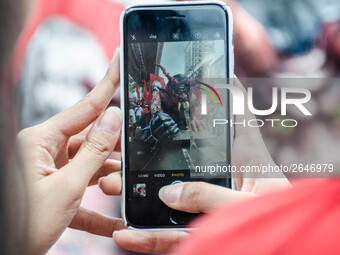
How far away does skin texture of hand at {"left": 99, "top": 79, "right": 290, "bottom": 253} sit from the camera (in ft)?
1.15

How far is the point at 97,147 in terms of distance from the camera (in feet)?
1.25

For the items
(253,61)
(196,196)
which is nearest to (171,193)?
(196,196)

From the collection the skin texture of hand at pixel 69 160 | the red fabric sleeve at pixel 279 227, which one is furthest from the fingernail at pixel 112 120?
the red fabric sleeve at pixel 279 227

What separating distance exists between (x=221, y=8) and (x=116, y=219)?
24 centimetres

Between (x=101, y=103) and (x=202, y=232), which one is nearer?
(x=202, y=232)

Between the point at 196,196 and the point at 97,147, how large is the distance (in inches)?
4.4

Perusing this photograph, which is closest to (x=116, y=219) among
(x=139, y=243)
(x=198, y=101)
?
(x=139, y=243)

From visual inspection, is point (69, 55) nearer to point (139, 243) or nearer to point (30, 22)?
point (30, 22)

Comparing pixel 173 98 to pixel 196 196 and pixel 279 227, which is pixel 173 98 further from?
pixel 279 227

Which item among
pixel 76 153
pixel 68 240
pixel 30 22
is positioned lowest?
pixel 68 240

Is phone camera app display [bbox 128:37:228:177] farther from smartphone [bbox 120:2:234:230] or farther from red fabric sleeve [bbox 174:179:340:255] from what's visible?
red fabric sleeve [bbox 174:179:340:255]

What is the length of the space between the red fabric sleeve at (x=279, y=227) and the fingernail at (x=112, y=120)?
208 millimetres

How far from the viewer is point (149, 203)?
1.22ft

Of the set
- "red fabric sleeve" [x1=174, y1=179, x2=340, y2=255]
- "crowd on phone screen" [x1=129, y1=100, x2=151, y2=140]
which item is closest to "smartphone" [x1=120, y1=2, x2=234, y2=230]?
Answer: "crowd on phone screen" [x1=129, y1=100, x2=151, y2=140]
